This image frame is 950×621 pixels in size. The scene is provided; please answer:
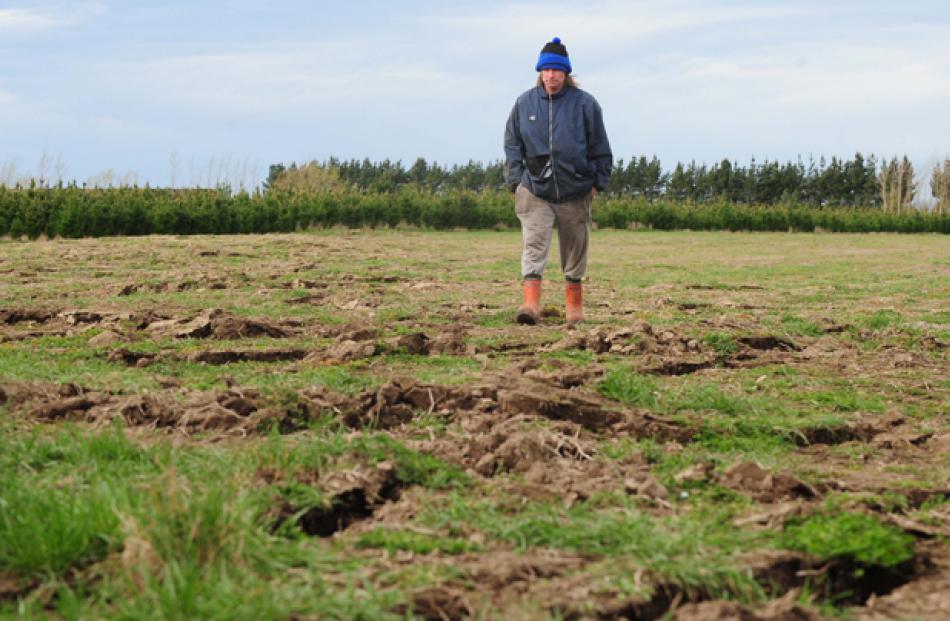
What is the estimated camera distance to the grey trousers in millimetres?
7840

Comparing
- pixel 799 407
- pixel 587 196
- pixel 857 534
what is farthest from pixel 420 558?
pixel 587 196

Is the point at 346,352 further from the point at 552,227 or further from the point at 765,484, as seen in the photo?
the point at 765,484

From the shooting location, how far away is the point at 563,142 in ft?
24.8

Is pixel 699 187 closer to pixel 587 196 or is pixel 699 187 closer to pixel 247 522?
pixel 587 196

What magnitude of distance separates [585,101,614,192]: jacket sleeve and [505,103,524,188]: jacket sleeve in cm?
57

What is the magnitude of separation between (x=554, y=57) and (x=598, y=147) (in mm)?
796

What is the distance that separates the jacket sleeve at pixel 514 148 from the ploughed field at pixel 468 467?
127 cm

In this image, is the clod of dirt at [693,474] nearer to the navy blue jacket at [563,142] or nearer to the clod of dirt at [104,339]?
the clod of dirt at [104,339]

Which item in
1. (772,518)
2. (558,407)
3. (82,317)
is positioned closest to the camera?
(772,518)

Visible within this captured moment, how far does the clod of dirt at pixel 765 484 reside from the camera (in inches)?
120

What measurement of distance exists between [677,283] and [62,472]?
9726 mm

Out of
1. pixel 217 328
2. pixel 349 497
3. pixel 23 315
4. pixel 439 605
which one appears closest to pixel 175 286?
pixel 23 315

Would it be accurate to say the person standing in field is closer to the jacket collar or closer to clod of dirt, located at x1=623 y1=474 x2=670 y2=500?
the jacket collar

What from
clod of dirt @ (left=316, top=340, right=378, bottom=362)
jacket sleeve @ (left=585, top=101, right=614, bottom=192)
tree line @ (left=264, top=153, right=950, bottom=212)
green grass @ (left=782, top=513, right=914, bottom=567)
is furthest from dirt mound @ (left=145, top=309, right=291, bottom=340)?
tree line @ (left=264, top=153, right=950, bottom=212)
